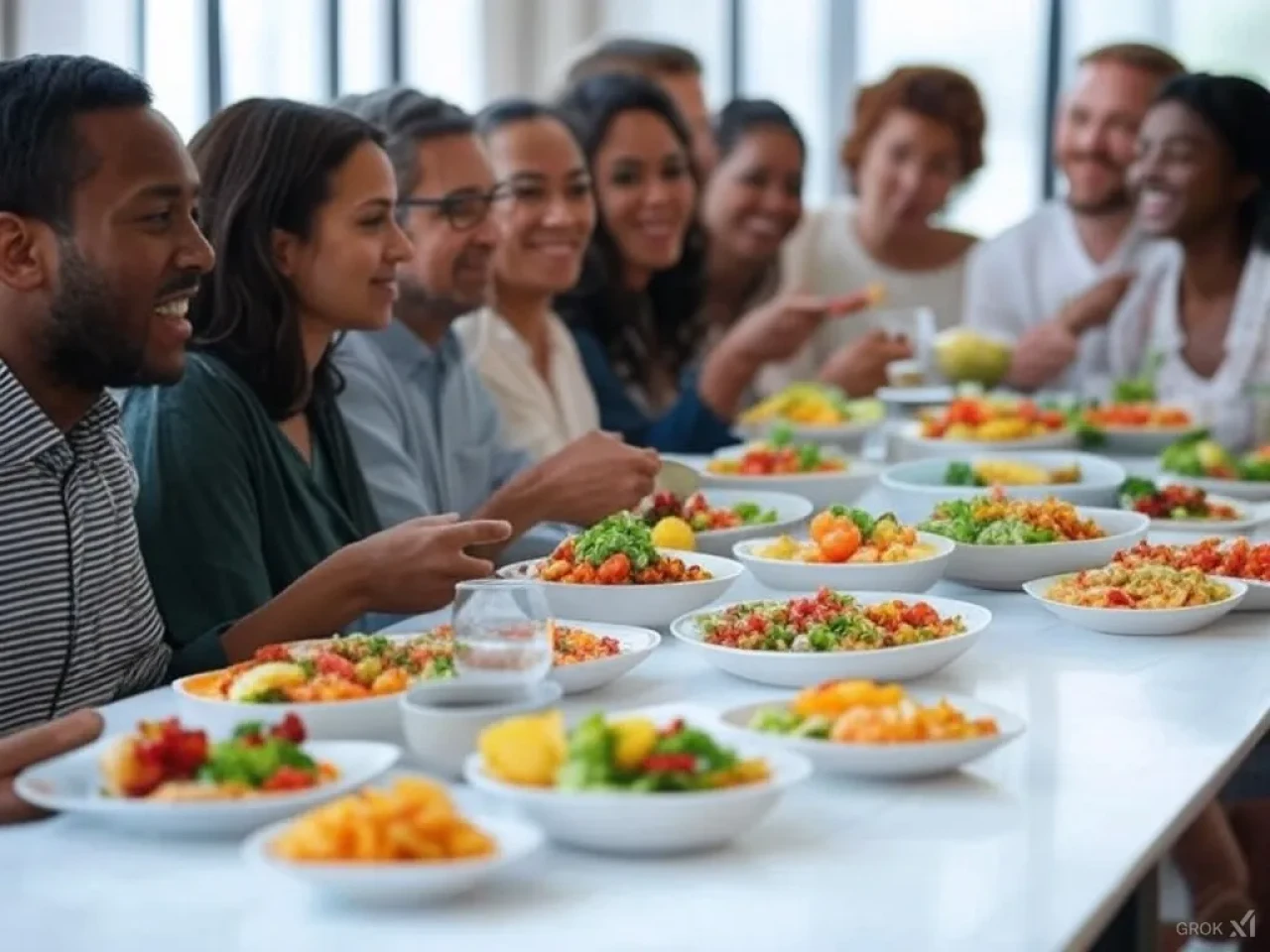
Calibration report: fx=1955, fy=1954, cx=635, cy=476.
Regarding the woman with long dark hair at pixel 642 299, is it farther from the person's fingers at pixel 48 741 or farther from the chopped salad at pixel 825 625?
the person's fingers at pixel 48 741

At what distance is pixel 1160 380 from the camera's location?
485 cm

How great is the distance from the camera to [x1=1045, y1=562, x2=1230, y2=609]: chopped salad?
228 centimetres

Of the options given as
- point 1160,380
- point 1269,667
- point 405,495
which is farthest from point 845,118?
point 1269,667

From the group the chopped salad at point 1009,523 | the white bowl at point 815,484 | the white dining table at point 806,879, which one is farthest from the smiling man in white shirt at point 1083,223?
the white dining table at point 806,879

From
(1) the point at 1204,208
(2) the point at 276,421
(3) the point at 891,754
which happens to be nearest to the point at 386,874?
(3) the point at 891,754

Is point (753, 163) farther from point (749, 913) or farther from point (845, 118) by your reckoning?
point (749, 913)

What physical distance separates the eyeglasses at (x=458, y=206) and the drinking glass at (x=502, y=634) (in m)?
1.77

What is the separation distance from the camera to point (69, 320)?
2.10 meters

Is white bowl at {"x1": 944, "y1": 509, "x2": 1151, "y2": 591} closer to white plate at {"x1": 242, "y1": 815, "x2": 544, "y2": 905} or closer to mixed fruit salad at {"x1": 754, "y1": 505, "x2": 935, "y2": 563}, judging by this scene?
mixed fruit salad at {"x1": 754, "y1": 505, "x2": 935, "y2": 563}

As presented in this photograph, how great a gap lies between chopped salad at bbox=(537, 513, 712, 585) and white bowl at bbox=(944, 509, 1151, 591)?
383 millimetres

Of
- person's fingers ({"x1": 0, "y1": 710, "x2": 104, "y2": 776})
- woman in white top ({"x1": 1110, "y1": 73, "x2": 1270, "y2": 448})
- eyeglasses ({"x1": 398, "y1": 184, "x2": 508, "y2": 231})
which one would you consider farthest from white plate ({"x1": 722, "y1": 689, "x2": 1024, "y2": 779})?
woman in white top ({"x1": 1110, "y1": 73, "x2": 1270, "y2": 448})

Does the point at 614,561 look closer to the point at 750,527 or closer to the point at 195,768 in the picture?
the point at 750,527

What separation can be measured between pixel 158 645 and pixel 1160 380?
320 centimetres

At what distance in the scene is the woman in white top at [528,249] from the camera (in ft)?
→ 12.8
